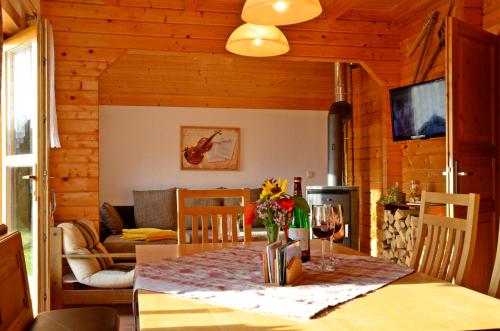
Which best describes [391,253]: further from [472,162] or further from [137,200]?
[137,200]

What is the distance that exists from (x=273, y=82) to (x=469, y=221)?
201 inches

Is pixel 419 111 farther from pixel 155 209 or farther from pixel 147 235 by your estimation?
pixel 155 209

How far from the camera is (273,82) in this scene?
699cm

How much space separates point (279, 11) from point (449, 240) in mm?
1194

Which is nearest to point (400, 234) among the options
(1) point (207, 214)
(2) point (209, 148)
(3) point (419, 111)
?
(3) point (419, 111)

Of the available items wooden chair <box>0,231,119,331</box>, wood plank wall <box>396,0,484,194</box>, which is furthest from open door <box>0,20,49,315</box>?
wood plank wall <box>396,0,484,194</box>

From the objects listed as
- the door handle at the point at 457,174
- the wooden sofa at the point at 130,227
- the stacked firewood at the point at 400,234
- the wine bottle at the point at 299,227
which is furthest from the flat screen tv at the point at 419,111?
the wine bottle at the point at 299,227

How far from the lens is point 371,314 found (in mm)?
1354

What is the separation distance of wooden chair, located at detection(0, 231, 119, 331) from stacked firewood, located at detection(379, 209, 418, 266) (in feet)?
9.54

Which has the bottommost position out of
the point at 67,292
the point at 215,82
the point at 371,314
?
the point at 67,292

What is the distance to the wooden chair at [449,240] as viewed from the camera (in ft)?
6.73

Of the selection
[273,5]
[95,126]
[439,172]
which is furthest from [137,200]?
[273,5]

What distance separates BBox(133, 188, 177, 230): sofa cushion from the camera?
6.16m

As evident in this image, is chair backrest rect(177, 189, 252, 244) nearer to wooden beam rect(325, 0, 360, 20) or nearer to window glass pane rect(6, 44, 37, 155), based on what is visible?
window glass pane rect(6, 44, 37, 155)
